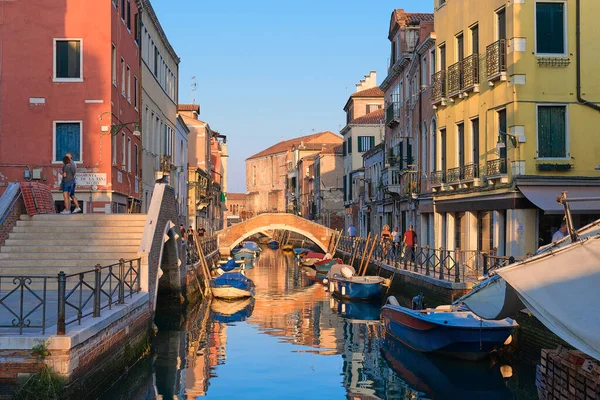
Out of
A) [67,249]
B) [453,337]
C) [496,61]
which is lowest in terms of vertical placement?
[453,337]

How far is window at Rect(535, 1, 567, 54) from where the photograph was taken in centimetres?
1762

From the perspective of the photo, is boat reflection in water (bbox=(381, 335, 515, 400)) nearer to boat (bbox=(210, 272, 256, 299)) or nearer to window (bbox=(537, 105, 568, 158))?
window (bbox=(537, 105, 568, 158))

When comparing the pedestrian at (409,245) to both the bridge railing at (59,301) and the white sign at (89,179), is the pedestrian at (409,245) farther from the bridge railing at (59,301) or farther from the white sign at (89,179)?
the bridge railing at (59,301)

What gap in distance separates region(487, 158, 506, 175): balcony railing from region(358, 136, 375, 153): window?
30.0m

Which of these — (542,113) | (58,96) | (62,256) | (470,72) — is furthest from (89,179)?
(542,113)

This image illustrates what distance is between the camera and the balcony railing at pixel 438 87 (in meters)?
22.5

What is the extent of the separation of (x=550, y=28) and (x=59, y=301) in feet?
43.7

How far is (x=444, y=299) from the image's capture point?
17531mm

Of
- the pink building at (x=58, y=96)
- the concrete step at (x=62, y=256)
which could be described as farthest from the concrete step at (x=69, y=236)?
the pink building at (x=58, y=96)

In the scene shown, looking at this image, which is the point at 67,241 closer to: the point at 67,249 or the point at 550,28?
the point at 67,249

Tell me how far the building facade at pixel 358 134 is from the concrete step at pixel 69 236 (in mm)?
30424

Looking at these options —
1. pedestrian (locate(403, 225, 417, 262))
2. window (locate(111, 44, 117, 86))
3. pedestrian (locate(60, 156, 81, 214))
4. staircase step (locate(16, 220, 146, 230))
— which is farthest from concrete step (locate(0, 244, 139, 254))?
pedestrian (locate(403, 225, 417, 262))

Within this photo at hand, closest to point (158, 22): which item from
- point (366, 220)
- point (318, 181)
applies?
point (366, 220)

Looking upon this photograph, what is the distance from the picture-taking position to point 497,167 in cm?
1838
